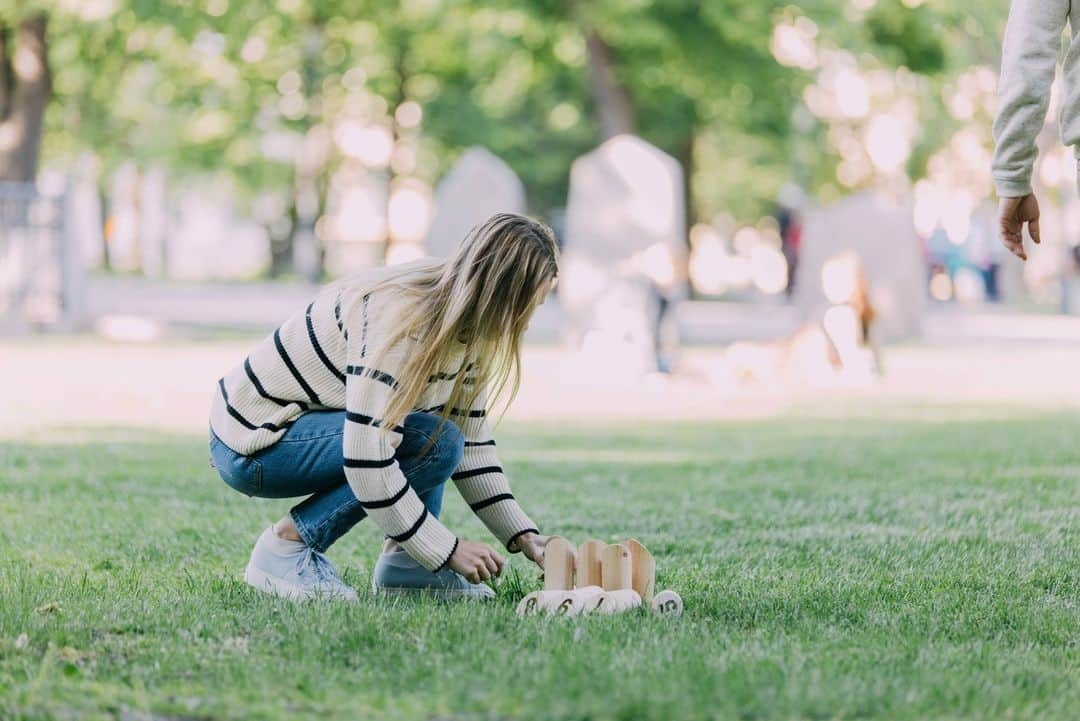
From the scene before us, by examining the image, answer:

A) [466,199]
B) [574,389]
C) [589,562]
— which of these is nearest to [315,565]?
[589,562]

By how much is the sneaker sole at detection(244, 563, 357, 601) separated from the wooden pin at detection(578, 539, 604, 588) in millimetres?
615

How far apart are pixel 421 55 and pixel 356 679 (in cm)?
3049

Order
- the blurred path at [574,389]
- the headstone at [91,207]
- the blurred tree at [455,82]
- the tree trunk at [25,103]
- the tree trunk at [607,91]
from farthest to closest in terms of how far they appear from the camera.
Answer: the headstone at [91,207] < the tree trunk at [607,91] < the blurred tree at [455,82] < the tree trunk at [25,103] < the blurred path at [574,389]

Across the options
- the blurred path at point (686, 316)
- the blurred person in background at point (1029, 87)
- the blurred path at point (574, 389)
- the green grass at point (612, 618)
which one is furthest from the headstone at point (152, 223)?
the blurred person in background at point (1029, 87)

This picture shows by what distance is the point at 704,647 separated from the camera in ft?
12.0

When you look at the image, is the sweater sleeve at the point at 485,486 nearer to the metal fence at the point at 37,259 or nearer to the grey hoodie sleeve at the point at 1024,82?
the grey hoodie sleeve at the point at 1024,82

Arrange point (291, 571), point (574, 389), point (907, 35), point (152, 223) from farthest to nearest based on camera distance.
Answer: point (152, 223)
point (907, 35)
point (574, 389)
point (291, 571)

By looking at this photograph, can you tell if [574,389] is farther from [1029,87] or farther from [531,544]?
[1029,87]

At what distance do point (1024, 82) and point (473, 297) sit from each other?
5.03 ft

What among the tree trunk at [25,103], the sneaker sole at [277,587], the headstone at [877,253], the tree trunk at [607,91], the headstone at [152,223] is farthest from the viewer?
the headstone at [152,223]

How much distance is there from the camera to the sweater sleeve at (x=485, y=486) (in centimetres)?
443

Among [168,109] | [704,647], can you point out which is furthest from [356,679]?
[168,109]

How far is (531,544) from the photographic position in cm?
442

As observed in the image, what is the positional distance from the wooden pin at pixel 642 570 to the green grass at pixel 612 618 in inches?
5.9
